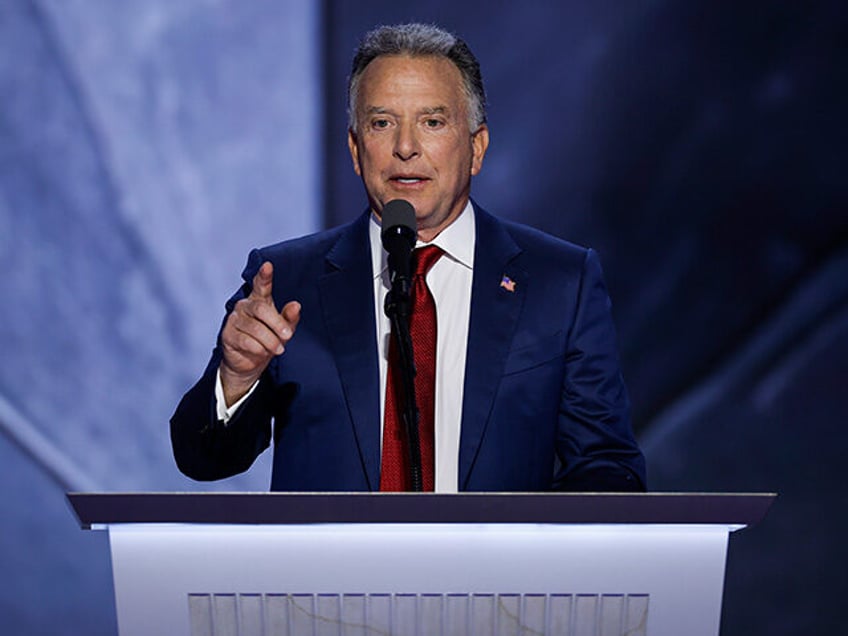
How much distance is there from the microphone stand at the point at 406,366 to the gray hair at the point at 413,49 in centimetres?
69

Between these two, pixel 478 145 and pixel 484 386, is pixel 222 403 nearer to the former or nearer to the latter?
pixel 484 386

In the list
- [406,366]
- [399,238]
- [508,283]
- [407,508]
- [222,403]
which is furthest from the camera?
[508,283]

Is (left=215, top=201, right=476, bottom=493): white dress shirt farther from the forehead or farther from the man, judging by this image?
the forehead

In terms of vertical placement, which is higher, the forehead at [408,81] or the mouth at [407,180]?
the forehead at [408,81]

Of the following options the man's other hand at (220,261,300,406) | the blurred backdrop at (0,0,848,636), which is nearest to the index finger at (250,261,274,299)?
the man's other hand at (220,261,300,406)

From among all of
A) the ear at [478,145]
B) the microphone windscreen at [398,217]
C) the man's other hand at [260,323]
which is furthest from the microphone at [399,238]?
the ear at [478,145]

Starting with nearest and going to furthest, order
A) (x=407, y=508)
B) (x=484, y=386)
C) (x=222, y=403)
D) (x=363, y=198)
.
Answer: (x=407, y=508) < (x=222, y=403) < (x=484, y=386) < (x=363, y=198)

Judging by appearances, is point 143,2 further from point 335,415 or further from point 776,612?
point 776,612

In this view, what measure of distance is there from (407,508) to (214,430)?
590mm

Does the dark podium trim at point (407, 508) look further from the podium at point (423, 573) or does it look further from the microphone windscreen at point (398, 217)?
the microphone windscreen at point (398, 217)

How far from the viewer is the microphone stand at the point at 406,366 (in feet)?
3.44

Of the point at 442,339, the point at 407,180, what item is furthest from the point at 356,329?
the point at 407,180

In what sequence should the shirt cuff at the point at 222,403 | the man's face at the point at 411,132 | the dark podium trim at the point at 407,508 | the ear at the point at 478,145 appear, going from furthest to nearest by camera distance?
the ear at the point at 478,145, the man's face at the point at 411,132, the shirt cuff at the point at 222,403, the dark podium trim at the point at 407,508

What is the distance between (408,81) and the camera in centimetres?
163
